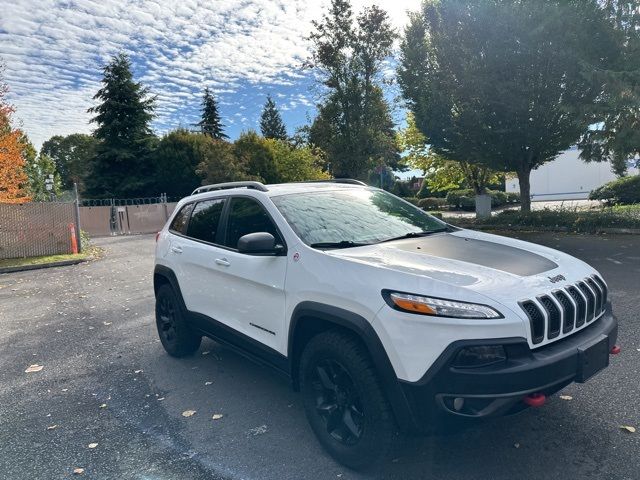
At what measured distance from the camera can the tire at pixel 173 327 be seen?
4.79m

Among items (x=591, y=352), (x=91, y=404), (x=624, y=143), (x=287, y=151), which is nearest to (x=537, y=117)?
(x=624, y=143)

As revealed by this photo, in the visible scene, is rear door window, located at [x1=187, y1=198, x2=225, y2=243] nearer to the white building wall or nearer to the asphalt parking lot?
the asphalt parking lot

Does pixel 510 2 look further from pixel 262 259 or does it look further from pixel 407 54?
pixel 262 259

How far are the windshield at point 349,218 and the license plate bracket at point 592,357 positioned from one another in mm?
1436

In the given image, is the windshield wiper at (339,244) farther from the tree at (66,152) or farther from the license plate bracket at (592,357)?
the tree at (66,152)

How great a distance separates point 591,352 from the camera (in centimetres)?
259

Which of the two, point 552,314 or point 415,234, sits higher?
point 415,234

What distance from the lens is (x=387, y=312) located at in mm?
2498

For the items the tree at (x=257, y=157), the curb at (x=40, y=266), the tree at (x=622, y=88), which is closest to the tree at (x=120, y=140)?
the tree at (x=257, y=157)

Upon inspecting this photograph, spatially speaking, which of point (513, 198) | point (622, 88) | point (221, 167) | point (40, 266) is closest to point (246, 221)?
point (622, 88)

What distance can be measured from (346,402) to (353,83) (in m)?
21.3

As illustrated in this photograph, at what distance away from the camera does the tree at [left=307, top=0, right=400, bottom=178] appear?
22.3 metres

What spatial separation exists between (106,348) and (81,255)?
35.9ft

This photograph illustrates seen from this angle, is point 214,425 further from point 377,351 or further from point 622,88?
point 622,88
